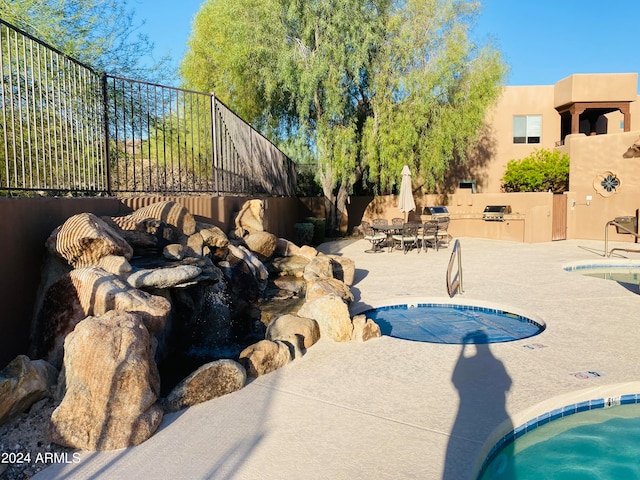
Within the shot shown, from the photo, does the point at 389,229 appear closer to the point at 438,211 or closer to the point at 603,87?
the point at 438,211

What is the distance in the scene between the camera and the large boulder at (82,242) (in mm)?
4723

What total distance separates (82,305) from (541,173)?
2114cm

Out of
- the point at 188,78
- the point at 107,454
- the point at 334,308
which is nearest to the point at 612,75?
the point at 188,78

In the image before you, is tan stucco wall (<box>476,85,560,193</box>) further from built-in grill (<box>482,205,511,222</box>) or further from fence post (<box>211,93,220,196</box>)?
fence post (<box>211,93,220,196</box>)

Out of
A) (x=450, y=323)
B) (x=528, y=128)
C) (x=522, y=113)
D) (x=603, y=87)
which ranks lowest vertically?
(x=450, y=323)

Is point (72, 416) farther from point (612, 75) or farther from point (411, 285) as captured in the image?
point (612, 75)

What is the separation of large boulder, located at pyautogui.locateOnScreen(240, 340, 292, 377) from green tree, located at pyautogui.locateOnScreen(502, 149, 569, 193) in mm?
19664

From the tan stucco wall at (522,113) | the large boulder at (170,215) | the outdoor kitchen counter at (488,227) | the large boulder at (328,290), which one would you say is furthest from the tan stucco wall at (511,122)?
the large boulder at (170,215)

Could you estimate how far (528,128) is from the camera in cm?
2447

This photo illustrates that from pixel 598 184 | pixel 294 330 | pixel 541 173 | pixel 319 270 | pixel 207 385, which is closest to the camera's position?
pixel 207 385

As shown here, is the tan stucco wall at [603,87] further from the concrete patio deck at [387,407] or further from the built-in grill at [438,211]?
the concrete patio deck at [387,407]

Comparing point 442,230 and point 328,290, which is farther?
point 442,230

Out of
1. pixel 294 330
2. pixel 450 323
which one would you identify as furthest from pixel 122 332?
pixel 450 323

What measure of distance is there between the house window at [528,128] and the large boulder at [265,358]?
23202 mm
